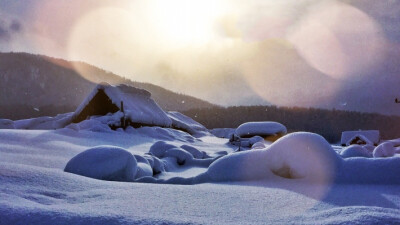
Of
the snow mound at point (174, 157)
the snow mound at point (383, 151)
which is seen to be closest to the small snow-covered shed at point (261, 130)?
the snow mound at point (383, 151)

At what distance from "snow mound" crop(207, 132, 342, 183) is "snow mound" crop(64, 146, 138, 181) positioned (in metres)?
1.22

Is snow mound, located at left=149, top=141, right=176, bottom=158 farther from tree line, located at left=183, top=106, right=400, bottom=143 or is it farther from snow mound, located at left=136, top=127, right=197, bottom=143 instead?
tree line, located at left=183, top=106, right=400, bottom=143

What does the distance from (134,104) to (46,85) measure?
38932 millimetres

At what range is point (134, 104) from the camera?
1758 cm

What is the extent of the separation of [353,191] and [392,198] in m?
0.36

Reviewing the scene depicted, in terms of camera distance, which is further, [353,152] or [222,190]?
[353,152]

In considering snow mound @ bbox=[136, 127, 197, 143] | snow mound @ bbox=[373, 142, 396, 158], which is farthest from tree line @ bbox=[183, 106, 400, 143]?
snow mound @ bbox=[373, 142, 396, 158]

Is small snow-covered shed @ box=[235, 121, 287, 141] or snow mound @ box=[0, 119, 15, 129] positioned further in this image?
small snow-covered shed @ box=[235, 121, 287, 141]

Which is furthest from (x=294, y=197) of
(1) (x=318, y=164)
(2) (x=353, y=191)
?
(1) (x=318, y=164)

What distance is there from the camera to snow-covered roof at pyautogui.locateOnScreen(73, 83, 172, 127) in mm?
16641

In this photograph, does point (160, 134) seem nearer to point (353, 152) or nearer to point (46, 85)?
point (353, 152)

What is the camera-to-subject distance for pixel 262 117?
37.9 m

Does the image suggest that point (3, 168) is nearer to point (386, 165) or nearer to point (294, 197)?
point (294, 197)

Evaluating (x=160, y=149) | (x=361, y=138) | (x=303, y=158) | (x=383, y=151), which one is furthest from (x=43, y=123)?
(x=361, y=138)
